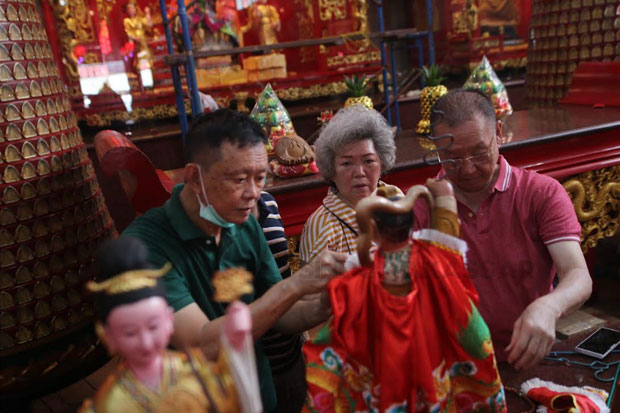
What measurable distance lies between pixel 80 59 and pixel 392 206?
17.5 ft

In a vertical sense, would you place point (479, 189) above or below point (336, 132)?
below

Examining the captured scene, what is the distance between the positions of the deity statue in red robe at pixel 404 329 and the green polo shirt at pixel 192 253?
0.37 m

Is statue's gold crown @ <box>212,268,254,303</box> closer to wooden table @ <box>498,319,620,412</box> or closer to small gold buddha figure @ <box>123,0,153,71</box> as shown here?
wooden table @ <box>498,319,620,412</box>

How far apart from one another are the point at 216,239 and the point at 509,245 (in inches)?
34.6

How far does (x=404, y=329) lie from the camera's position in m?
0.95

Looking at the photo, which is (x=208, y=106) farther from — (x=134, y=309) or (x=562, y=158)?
(x=134, y=309)

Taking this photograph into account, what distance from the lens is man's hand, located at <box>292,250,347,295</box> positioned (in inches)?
45.4

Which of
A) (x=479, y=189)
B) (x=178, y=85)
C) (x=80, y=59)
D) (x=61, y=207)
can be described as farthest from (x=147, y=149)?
(x=479, y=189)

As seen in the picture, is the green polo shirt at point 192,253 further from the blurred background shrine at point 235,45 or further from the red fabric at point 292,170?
the blurred background shrine at point 235,45

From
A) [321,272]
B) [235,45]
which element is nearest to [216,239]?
[321,272]

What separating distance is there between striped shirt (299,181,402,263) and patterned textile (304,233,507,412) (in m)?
0.60

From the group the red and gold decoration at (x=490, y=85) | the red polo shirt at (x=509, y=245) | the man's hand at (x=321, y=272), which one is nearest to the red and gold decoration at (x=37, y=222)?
the man's hand at (x=321, y=272)

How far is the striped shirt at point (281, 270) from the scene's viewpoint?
5.28 feet

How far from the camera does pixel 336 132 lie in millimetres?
1645
